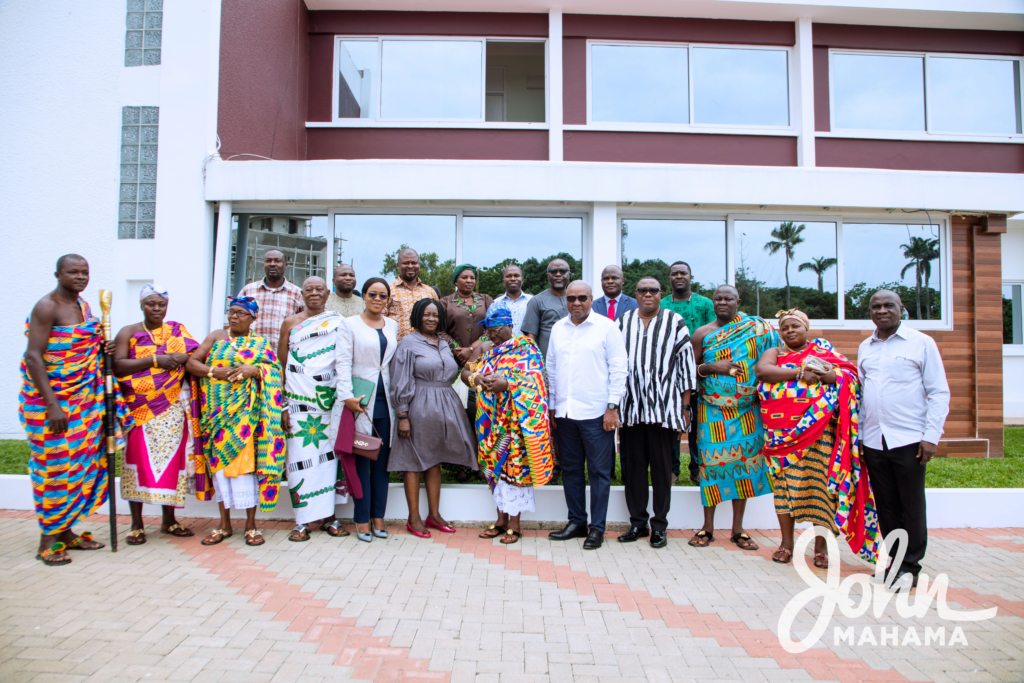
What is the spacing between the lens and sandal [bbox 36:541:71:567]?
430 centimetres

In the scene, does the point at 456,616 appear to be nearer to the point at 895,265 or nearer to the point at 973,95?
the point at 895,265

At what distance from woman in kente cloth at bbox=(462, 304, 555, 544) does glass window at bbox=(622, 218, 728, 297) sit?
11.6ft

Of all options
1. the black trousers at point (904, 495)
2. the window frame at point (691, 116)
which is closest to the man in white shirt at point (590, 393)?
the black trousers at point (904, 495)

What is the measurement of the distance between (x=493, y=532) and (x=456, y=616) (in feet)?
4.78

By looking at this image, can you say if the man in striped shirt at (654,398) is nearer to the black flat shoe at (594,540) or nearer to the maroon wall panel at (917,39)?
the black flat shoe at (594,540)

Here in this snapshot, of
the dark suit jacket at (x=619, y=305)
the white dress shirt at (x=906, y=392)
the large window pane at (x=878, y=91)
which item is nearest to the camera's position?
the white dress shirt at (x=906, y=392)

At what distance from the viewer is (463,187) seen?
7.29 metres

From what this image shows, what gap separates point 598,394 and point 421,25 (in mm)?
7462

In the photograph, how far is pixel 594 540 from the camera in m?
4.73

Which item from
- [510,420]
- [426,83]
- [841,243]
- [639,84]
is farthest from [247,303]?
[841,243]

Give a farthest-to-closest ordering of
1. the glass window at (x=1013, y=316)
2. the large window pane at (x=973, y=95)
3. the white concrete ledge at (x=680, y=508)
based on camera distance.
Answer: the glass window at (x=1013, y=316)
the large window pane at (x=973, y=95)
the white concrete ledge at (x=680, y=508)

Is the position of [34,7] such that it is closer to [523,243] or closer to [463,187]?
[463,187]

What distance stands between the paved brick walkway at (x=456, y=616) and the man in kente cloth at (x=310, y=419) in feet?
1.08

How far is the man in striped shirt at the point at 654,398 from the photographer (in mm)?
4719
